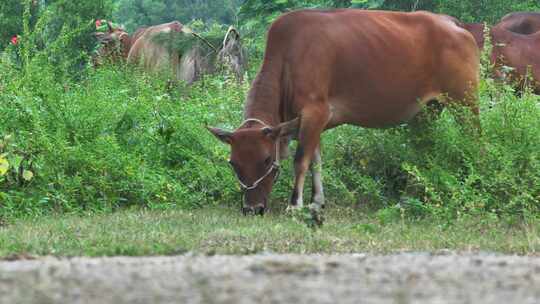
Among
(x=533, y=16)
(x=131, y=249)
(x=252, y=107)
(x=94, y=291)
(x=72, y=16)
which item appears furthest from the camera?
(x=72, y=16)

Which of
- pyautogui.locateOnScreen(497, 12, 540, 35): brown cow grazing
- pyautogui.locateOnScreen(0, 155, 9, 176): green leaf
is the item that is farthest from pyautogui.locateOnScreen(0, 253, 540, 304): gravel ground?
pyautogui.locateOnScreen(497, 12, 540, 35): brown cow grazing

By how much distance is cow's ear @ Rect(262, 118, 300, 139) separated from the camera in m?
9.87

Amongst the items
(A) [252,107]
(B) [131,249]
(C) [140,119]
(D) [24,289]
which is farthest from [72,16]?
(D) [24,289]

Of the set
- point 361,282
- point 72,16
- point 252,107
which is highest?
point 361,282

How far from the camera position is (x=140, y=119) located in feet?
38.2

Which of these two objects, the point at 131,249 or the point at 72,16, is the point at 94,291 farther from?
the point at 72,16

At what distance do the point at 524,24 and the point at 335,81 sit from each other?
8607 mm

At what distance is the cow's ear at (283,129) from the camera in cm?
987

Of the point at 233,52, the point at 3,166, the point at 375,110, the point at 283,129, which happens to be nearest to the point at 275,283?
the point at 283,129

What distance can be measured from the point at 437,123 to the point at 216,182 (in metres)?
2.15

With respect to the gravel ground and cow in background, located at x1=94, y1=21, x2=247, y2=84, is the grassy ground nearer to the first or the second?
the gravel ground

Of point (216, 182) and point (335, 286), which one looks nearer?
point (335, 286)

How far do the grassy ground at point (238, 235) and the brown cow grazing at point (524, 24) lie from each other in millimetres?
9140

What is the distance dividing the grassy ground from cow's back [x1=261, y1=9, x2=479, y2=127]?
1.25 metres
